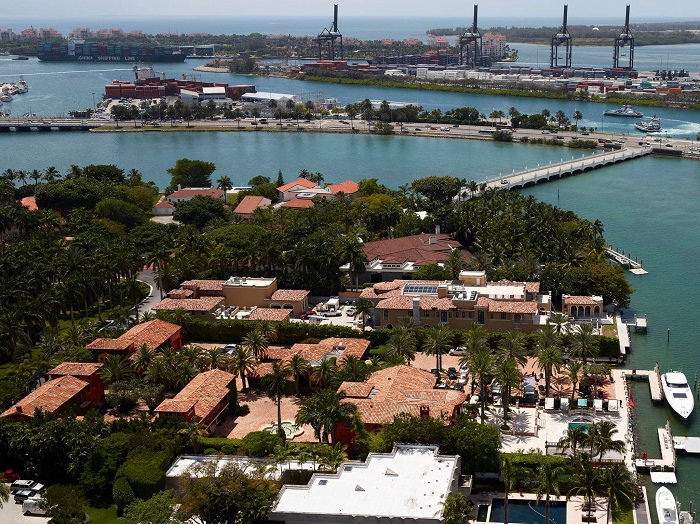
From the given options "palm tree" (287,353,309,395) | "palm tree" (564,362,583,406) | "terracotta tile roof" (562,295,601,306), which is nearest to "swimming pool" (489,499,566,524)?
"palm tree" (564,362,583,406)

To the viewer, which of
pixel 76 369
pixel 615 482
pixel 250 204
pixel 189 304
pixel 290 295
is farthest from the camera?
pixel 250 204

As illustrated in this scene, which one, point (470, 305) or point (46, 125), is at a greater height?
point (46, 125)

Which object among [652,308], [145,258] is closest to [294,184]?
[145,258]

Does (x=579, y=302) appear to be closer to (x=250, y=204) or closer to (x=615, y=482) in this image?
(x=615, y=482)

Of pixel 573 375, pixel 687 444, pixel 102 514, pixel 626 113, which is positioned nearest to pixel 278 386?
pixel 102 514

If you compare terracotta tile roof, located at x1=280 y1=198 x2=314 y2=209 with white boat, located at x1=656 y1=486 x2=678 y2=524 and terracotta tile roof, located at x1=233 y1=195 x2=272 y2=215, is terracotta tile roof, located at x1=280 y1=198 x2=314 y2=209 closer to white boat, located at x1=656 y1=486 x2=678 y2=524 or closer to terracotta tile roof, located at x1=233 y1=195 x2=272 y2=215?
terracotta tile roof, located at x1=233 y1=195 x2=272 y2=215

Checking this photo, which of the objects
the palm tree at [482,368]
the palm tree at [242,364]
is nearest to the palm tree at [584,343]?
the palm tree at [482,368]

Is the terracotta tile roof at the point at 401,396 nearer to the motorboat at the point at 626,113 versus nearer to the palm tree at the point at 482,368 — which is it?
the palm tree at the point at 482,368
